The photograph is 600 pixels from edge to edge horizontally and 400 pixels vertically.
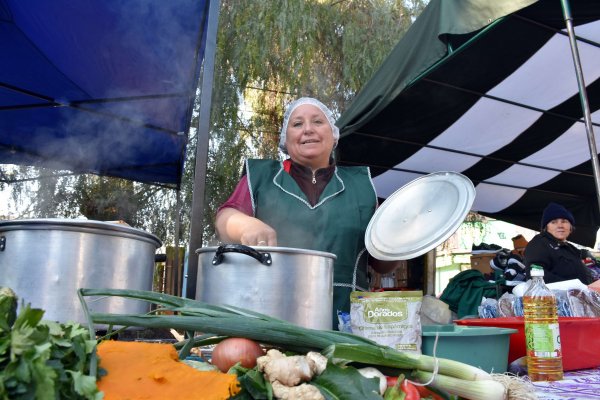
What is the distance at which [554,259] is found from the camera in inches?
174

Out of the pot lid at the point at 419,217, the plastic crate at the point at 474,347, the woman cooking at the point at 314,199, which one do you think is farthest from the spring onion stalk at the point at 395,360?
the woman cooking at the point at 314,199

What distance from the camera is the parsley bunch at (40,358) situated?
53 centimetres

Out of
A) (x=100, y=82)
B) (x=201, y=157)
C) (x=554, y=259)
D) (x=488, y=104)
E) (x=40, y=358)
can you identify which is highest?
(x=100, y=82)

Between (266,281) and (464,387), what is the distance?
520 mm

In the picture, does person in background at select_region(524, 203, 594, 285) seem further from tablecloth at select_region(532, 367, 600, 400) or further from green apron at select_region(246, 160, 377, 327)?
tablecloth at select_region(532, 367, 600, 400)

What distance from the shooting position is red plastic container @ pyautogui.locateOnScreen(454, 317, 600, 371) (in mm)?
1471

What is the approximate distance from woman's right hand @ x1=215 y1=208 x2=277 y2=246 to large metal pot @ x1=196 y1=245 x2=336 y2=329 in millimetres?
215

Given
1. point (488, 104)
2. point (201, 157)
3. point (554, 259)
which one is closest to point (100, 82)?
point (201, 157)

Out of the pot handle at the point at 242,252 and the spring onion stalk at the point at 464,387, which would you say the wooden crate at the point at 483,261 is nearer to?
the pot handle at the point at 242,252

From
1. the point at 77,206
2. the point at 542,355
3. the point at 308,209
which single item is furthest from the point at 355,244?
the point at 77,206

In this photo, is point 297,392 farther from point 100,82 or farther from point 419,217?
point 100,82

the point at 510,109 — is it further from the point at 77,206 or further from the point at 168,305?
the point at 77,206

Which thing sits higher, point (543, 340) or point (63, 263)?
point (63, 263)

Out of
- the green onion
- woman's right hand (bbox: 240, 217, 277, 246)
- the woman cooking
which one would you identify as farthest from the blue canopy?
the green onion
